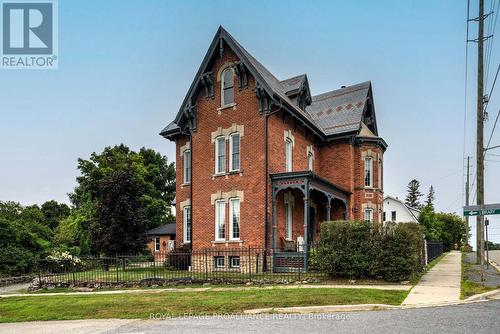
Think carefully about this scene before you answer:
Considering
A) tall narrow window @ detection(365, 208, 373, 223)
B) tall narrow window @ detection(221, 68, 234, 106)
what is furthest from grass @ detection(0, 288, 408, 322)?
tall narrow window @ detection(365, 208, 373, 223)

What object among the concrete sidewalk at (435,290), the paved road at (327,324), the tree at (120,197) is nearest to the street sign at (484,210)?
the concrete sidewalk at (435,290)

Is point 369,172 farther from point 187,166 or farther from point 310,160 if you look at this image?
point 187,166

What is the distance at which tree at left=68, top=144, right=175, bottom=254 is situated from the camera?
2819cm

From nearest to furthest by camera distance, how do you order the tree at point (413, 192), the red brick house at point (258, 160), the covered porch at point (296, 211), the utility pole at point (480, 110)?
1. the covered porch at point (296, 211)
2. the utility pole at point (480, 110)
3. the red brick house at point (258, 160)
4. the tree at point (413, 192)

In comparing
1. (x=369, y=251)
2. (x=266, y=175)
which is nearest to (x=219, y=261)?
(x=266, y=175)

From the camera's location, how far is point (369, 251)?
1623 centimetres

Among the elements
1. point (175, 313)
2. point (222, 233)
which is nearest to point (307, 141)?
point (222, 233)

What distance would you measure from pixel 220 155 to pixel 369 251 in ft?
34.2

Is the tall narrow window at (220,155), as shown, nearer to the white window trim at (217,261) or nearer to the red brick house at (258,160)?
the red brick house at (258,160)

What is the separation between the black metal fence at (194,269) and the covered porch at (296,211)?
68 mm

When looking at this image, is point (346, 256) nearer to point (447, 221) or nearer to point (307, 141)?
point (307, 141)

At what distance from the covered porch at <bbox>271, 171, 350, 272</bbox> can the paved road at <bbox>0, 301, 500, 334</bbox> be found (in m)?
8.95

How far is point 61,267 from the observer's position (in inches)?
900

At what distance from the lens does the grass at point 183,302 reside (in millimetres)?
11781
